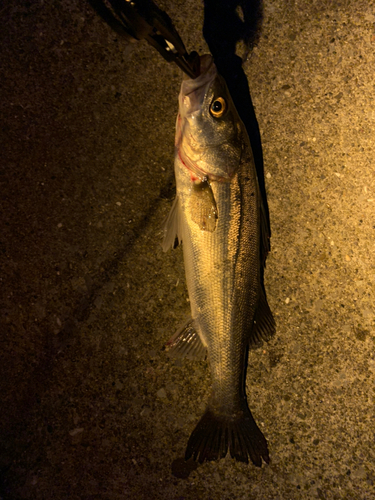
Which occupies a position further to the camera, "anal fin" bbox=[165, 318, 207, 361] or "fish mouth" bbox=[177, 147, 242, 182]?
"anal fin" bbox=[165, 318, 207, 361]

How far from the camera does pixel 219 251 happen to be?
218 cm

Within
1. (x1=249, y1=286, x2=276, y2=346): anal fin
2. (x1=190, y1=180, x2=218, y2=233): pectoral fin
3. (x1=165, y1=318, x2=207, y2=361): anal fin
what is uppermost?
(x1=190, y1=180, x2=218, y2=233): pectoral fin

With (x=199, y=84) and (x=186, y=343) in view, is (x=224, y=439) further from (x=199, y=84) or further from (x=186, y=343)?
(x=199, y=84)

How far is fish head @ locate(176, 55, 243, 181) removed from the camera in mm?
2107

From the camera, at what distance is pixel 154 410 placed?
8.33 feet

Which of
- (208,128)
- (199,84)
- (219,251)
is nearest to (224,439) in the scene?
(219,251)

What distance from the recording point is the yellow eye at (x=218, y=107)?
6.96 feet

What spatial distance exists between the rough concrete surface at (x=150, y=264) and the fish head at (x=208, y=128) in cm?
49

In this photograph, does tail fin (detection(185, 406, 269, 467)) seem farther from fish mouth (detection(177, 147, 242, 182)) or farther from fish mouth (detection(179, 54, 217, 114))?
fish mouth (detection(179, 54, 217, 114))

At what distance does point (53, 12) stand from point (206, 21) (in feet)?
4.17

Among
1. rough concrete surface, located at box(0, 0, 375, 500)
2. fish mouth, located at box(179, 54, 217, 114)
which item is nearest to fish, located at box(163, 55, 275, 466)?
fish mouth, located at box(179, 54, 217, 114)

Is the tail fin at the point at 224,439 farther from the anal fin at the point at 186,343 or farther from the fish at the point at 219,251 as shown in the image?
the anal fin at the point at 186,343

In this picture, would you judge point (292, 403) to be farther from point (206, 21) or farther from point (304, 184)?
point (206, 21)

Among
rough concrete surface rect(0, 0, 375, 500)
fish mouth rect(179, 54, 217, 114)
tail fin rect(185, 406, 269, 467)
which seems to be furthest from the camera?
rough concrete surface rect(0, 0, 375, 500)
